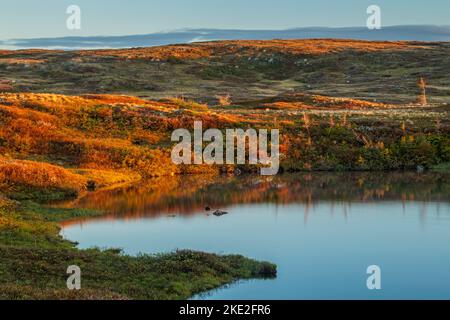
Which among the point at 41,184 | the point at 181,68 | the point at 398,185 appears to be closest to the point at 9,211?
the point at 41,184

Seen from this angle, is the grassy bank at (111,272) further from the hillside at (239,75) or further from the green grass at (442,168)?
the hillside at (239,75)

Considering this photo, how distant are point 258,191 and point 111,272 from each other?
2583 centimetres

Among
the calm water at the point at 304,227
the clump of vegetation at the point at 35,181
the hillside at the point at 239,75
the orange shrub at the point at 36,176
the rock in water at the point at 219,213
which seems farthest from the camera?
the hillside at the point at 239,75

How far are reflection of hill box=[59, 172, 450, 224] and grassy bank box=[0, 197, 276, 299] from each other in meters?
13.2

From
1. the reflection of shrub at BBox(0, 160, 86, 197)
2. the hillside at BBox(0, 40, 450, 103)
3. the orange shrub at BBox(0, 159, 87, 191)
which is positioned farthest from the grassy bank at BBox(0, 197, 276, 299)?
the hillside at BBox(0, 40, 450, 103)

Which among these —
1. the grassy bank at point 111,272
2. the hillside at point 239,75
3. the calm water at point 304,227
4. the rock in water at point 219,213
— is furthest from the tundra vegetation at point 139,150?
the rock in water at point 219,213

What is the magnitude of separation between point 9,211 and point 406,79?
422 ft

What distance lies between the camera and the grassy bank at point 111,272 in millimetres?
21156

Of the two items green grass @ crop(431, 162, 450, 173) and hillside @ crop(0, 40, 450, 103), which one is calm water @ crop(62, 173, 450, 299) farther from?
hillside @ crop(0, 40, 450, 103)

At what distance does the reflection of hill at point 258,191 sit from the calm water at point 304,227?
0.25 ft

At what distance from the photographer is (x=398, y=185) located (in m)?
52.3

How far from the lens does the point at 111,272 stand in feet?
80.6

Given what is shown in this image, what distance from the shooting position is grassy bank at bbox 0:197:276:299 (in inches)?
833
